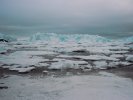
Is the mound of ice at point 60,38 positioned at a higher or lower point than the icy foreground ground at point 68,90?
higher

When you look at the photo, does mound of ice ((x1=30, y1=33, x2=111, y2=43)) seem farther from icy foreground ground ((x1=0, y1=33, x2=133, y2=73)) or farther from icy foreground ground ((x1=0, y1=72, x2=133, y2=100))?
icy foreground ground ((x1=0, y1=72, x2=133, y2=100))

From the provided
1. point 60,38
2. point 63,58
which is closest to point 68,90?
point 63,58

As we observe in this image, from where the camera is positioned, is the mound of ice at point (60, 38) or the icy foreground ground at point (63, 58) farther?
the mound of ice at point (60, 38)

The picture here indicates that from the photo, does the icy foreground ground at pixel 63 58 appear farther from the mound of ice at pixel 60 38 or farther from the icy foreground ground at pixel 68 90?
the mound of ice at pixel 60 38

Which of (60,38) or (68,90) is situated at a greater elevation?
(60,38)

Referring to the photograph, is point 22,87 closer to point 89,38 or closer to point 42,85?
point 42,85

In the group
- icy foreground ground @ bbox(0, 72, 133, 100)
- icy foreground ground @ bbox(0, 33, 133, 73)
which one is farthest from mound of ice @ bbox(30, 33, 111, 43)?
icy foreground ground @ bbox(0, 72, 133, 100)

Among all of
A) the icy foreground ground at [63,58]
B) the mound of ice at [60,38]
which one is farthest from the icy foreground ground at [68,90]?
the mound of ice at [60,38]

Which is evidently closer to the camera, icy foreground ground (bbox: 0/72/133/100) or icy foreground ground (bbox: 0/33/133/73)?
icy foreground ground (bbox: 0/72/133/100)

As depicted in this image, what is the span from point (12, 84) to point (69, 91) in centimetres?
248

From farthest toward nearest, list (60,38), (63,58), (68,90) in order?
(60,38) → (63,58) → (68,90)

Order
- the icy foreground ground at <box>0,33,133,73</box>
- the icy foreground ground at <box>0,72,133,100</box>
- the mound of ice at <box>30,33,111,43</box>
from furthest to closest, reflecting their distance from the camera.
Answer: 1. the mound of ice at <box>30,33,111,43</box>
2. the icy foreground ground at <box>0,33,133,73</box>
3. the icy foreground ground at <box>0,72,133,100</box>

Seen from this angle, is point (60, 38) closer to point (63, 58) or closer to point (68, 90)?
point (63, 58)

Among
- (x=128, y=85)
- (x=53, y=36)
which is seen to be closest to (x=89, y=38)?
(x=53, y=36)
